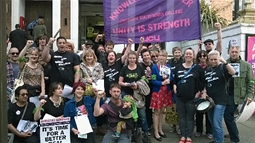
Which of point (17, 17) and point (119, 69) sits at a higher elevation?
point (17, 17)

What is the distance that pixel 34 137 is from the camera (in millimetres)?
5012

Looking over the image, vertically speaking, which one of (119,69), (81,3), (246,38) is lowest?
(119,69)

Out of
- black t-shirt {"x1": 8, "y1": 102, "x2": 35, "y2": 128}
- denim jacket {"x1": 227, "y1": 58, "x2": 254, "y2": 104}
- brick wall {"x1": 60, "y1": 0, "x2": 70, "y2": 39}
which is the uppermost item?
brick wall {"x1": 60, "y1": 0, "x2": 70, "y2": 39}

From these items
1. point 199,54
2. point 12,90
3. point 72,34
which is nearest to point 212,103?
point 199,54

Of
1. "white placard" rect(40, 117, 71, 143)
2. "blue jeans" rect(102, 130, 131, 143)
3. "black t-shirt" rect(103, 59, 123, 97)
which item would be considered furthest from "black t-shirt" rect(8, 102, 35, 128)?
"black t-shirt" rect(103, 59, 123, 97)

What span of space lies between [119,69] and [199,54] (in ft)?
5.38

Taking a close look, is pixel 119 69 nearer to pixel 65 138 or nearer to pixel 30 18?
pixel 65 138

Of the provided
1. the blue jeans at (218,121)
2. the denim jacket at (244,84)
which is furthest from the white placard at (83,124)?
the denim jacket at (244,84)

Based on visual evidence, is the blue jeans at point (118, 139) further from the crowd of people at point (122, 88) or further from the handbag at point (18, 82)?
the handbag at point (18, 82)

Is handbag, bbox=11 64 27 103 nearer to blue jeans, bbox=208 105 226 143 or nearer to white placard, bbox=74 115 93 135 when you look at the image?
white placard, bbox=74 115 93 135

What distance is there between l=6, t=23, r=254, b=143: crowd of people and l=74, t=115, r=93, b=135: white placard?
0.29 feet

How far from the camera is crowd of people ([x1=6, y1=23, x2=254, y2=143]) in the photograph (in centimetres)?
511

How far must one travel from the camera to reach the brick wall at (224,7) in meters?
13.2

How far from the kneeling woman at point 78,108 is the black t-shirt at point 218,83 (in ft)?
7.06
